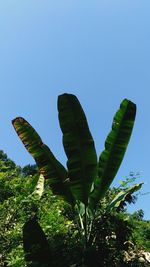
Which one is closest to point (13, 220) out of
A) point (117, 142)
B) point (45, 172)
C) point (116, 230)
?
point (45, 172)

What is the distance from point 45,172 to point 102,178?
100 cm

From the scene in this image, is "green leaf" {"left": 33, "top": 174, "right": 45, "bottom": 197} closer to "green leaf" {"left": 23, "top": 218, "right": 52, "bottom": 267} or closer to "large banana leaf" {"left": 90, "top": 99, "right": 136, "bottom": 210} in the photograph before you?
"green leaf" {"left": 23, "top": 218, "right": 52, "bottom": 267}

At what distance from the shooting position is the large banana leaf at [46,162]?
6.47m

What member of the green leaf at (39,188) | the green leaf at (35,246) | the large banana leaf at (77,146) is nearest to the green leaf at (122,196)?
the large banana leaf at (77,146)

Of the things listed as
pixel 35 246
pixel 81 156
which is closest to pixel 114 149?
pixel 81 156

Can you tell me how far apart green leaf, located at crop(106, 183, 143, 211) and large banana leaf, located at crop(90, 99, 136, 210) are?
20.6 inches

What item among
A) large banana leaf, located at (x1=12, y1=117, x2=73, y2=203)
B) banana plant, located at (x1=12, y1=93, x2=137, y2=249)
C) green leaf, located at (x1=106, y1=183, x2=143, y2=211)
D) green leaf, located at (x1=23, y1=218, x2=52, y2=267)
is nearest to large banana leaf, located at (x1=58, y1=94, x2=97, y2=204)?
banana plant, located at (x1=12, y1=93, x2=137, y2=249)

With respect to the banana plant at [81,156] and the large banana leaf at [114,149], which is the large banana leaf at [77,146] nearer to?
the banana plant at [81,156]

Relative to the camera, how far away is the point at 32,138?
21.7ft

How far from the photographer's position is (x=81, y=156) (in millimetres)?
6105

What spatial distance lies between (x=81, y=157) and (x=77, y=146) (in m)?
0.19

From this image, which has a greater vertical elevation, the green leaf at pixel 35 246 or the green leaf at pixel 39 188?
→ the green leaf at pixel 39 188

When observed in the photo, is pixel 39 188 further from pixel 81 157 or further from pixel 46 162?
pixel 81 157

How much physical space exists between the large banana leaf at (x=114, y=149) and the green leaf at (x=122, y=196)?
52cm
